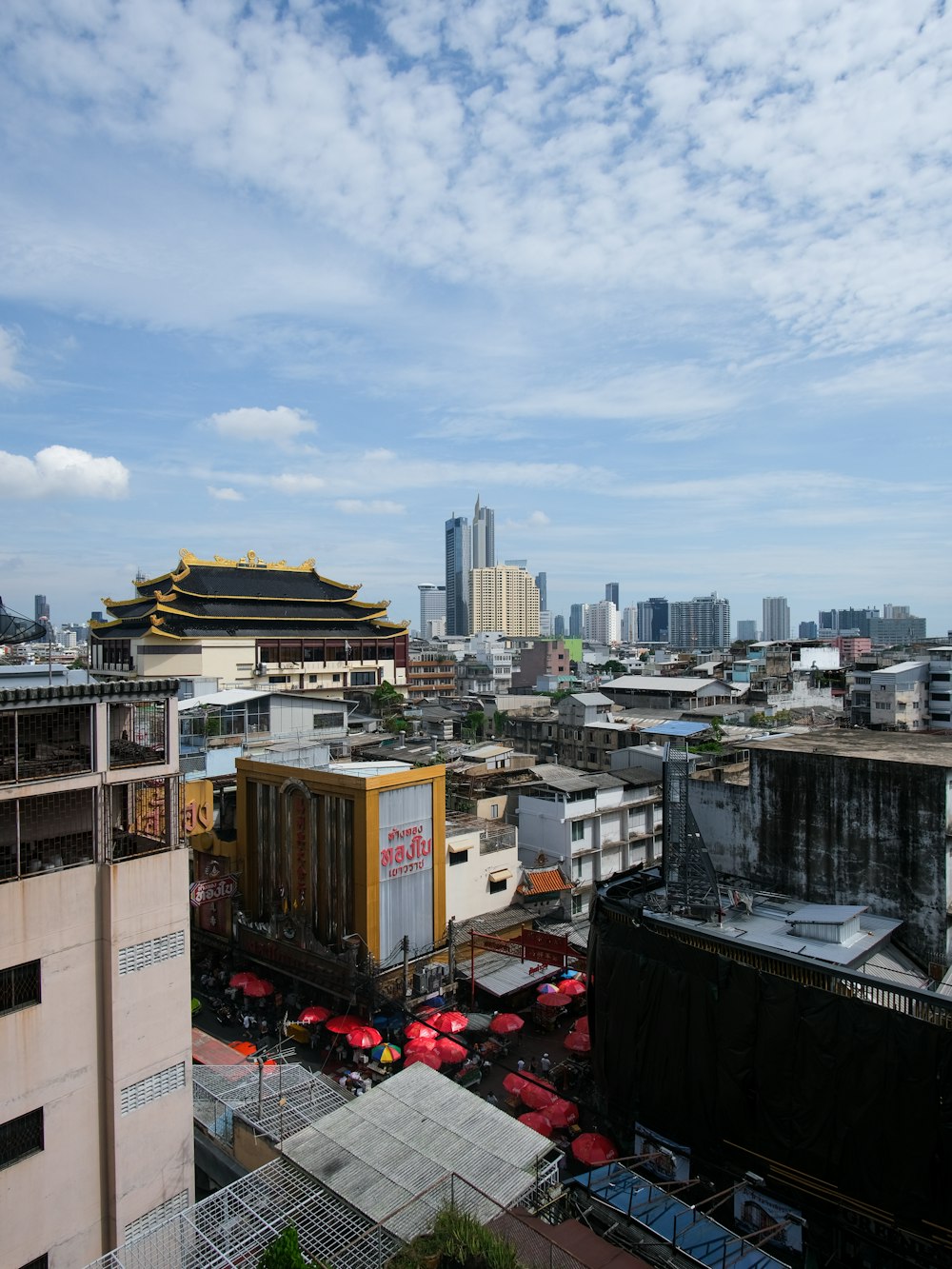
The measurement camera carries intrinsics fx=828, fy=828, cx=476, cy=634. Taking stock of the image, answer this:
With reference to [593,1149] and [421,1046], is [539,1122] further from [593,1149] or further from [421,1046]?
[421,1046]

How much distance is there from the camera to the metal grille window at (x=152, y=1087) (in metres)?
12.2

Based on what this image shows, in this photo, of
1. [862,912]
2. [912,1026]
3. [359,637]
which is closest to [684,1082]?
[912,1026]

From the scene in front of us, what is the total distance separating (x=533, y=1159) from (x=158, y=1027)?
6177 millimetres

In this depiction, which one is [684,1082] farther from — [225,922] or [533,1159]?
[225,922]

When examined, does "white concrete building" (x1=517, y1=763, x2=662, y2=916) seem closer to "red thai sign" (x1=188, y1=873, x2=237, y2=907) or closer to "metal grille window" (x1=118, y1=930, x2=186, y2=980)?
"red thai sign" (x1=188, y1=873, x2=237, y2=907)

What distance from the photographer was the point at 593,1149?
16703 millimetres

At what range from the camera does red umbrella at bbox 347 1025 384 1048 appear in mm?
20641

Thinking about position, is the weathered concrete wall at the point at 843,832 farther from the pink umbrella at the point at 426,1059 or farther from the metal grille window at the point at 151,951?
the metal grille window at the point at 151,951

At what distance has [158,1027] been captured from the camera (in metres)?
12.6

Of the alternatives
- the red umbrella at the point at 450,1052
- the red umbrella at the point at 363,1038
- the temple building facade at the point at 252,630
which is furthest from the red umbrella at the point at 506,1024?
the temple building facade at the point at 252,630

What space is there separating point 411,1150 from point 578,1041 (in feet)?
32.4

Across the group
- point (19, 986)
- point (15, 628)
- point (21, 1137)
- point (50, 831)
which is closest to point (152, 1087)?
point (21, 1137)

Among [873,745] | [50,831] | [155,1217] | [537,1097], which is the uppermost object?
[50,831]

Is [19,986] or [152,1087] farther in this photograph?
[152,1087]
